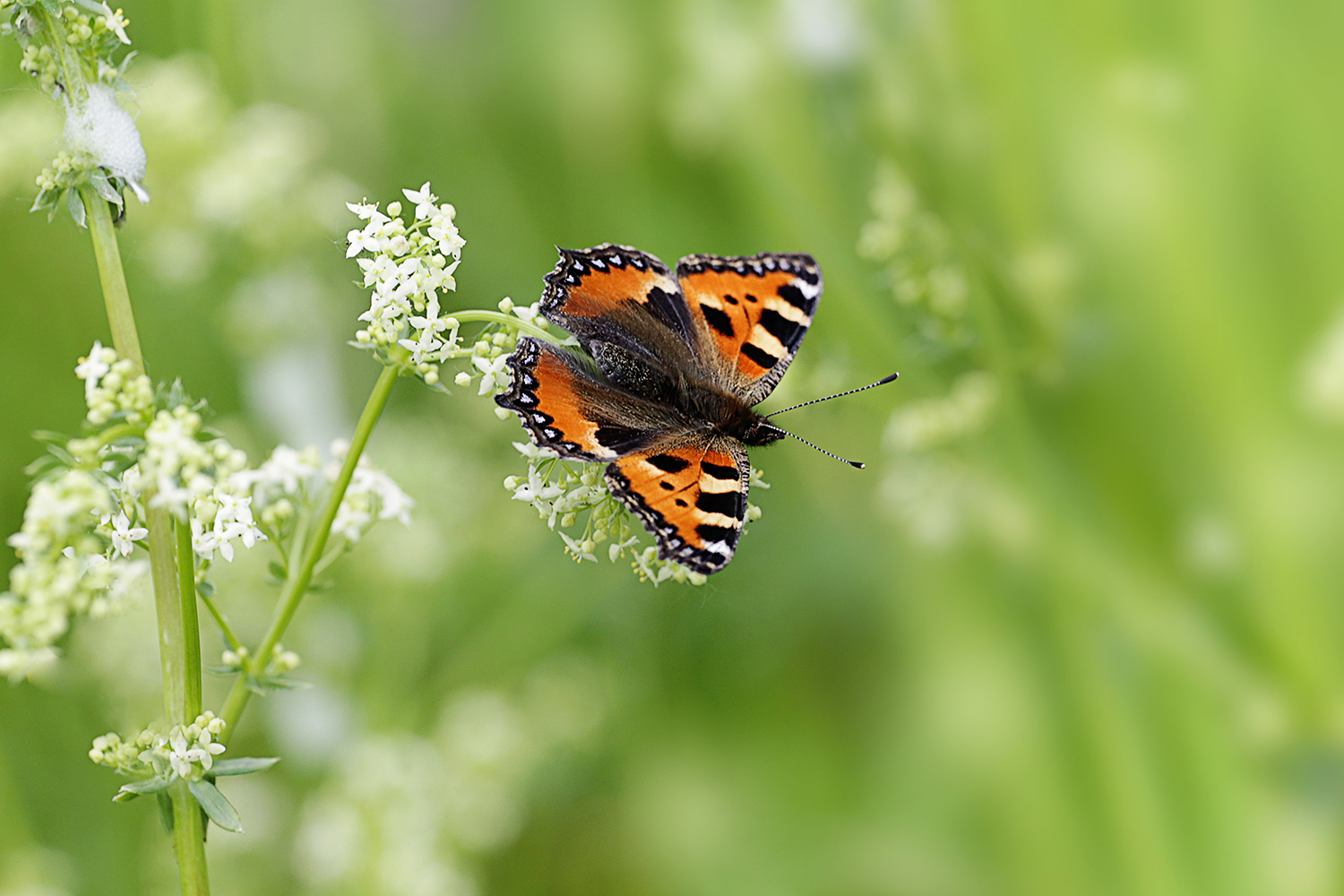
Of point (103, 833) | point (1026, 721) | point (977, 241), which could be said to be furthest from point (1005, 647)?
point (103, 833)

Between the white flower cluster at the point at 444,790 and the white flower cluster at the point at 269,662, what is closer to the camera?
the white flower cluster at the point at 269,662

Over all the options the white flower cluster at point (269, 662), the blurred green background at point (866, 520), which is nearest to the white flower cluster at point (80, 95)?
the white flower cluster at point (269, 662)

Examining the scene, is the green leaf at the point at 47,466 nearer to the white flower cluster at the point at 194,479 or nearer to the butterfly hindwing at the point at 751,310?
the white flower cluster at the point at 194,479

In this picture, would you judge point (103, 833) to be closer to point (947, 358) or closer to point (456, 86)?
point (947, 358)

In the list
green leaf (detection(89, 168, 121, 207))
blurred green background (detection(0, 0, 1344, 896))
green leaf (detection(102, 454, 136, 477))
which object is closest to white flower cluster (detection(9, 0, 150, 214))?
green leaf (detection(89, 168, 121, 207))

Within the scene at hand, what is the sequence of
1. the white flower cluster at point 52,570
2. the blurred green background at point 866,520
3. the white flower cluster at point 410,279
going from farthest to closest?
the blurred green background at point 866,520, the white flower cluster at point 410,279, the white flower cluster at point 52,570

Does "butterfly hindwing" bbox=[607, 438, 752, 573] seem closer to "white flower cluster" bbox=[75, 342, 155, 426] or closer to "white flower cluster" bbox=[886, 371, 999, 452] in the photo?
"white flower cluster" bbox=[75, 342, 155, 426]
